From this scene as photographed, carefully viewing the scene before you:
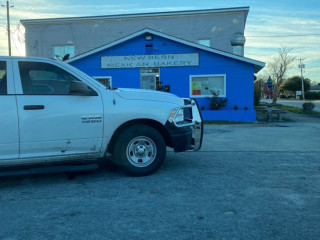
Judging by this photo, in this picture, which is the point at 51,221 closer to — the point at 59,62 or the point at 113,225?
the point at 113,225

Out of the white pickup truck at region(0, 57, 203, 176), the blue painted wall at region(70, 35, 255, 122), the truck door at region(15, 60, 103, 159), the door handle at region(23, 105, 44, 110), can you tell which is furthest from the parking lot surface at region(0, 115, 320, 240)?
the blue painted wall at region(70, 35, 255, 122)

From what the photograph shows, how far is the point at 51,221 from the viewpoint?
12.2ft

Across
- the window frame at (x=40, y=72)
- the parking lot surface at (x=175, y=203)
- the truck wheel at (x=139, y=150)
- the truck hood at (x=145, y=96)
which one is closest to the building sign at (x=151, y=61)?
the parking lot surface at (x=175, y=203)

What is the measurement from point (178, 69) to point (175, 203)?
1327 centimetres

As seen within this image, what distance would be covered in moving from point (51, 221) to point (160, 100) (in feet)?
8.95

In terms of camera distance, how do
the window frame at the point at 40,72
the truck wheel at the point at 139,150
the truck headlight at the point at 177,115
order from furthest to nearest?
the truck headlight at the point at 177,115
the truck wheel at the point at 139,150
the window frame at the point at 40,72

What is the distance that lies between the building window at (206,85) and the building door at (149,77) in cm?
194

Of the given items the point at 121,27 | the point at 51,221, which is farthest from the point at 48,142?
the point at 121,27

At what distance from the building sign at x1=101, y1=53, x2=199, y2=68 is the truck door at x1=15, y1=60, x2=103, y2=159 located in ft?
39.5

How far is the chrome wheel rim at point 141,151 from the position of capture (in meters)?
5.43

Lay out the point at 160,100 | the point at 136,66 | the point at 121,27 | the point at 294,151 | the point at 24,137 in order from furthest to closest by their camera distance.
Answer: the point at 121,27 → the point at 136,66 → the point at 294,151 → the point at 160,100 → the point at 24,137

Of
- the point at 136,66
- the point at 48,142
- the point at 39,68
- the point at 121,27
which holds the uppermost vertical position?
the point at 121,27

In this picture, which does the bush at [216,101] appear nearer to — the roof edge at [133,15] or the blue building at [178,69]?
the blue building at [178,69]

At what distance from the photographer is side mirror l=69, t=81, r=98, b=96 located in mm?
4879
